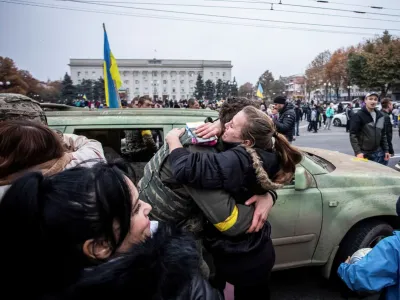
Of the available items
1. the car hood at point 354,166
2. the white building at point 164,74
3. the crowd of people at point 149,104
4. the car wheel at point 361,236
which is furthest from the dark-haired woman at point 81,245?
the white building at point 164,74

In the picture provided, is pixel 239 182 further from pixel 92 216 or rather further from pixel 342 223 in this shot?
pixel 342 223

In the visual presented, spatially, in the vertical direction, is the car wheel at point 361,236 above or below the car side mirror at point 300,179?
below

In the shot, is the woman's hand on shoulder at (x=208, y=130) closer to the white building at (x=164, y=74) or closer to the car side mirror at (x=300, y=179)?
the car side mirror at (x=300, y=179)

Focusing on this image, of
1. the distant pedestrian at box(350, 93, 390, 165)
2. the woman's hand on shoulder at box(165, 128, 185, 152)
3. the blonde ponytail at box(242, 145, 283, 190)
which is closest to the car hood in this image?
the distant pedestrian at box(350, 93, 390, 165)

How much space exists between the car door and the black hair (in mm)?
2000

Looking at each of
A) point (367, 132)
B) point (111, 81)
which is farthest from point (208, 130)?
point (111, 81)

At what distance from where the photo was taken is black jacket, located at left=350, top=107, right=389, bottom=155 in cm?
473

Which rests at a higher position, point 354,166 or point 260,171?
point 260,171

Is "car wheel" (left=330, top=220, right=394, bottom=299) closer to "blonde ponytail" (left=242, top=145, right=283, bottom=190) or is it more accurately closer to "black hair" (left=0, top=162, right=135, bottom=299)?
"blonde ponytail" (left=242, top=145, right=283, bottom=190)

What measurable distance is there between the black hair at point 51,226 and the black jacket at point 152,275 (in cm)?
5

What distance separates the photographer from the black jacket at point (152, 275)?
0.82 m

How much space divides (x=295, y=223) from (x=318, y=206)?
0.26 meters

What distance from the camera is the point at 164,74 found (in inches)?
4370

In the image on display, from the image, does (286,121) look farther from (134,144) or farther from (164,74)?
(164,74)
